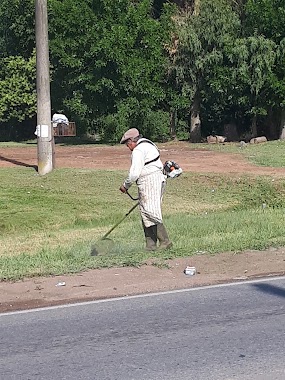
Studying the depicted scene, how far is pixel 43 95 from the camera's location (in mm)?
20766

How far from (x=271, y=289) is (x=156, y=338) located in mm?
2423

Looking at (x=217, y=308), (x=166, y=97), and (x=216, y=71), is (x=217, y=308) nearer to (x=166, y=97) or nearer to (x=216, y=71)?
(x=216, y=71)

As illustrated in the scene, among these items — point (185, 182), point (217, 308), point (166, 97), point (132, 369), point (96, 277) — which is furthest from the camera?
point (166, 97)

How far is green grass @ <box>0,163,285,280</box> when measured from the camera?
36.7 ft

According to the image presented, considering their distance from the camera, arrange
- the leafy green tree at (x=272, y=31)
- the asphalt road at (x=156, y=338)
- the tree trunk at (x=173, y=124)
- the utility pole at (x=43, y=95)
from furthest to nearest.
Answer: the tree trunk at (x=173, y=124), the leafy green tree at (x=272, y=31), the utility pole at (x=43, y=95), the asphalt road at (x=156, y=338)

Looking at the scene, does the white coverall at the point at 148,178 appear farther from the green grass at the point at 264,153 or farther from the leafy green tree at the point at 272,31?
the leafy green tree at the point at 272,31

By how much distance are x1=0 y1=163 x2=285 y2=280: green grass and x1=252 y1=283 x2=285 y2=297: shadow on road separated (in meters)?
1.80

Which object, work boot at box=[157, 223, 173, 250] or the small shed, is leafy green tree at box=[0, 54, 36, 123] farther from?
work boot at box=[157, 223, 173, 250]

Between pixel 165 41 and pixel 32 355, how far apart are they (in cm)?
2911

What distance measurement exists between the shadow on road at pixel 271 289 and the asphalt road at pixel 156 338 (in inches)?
0.5

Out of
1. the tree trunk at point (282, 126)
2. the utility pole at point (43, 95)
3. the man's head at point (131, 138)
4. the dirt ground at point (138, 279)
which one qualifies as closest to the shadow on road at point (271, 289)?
the dirt ground at point (138, 279)

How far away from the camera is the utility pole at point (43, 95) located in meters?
20.4

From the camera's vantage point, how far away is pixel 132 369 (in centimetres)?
620

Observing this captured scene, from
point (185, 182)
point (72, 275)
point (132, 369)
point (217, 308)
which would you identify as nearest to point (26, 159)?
point (185, 182)
